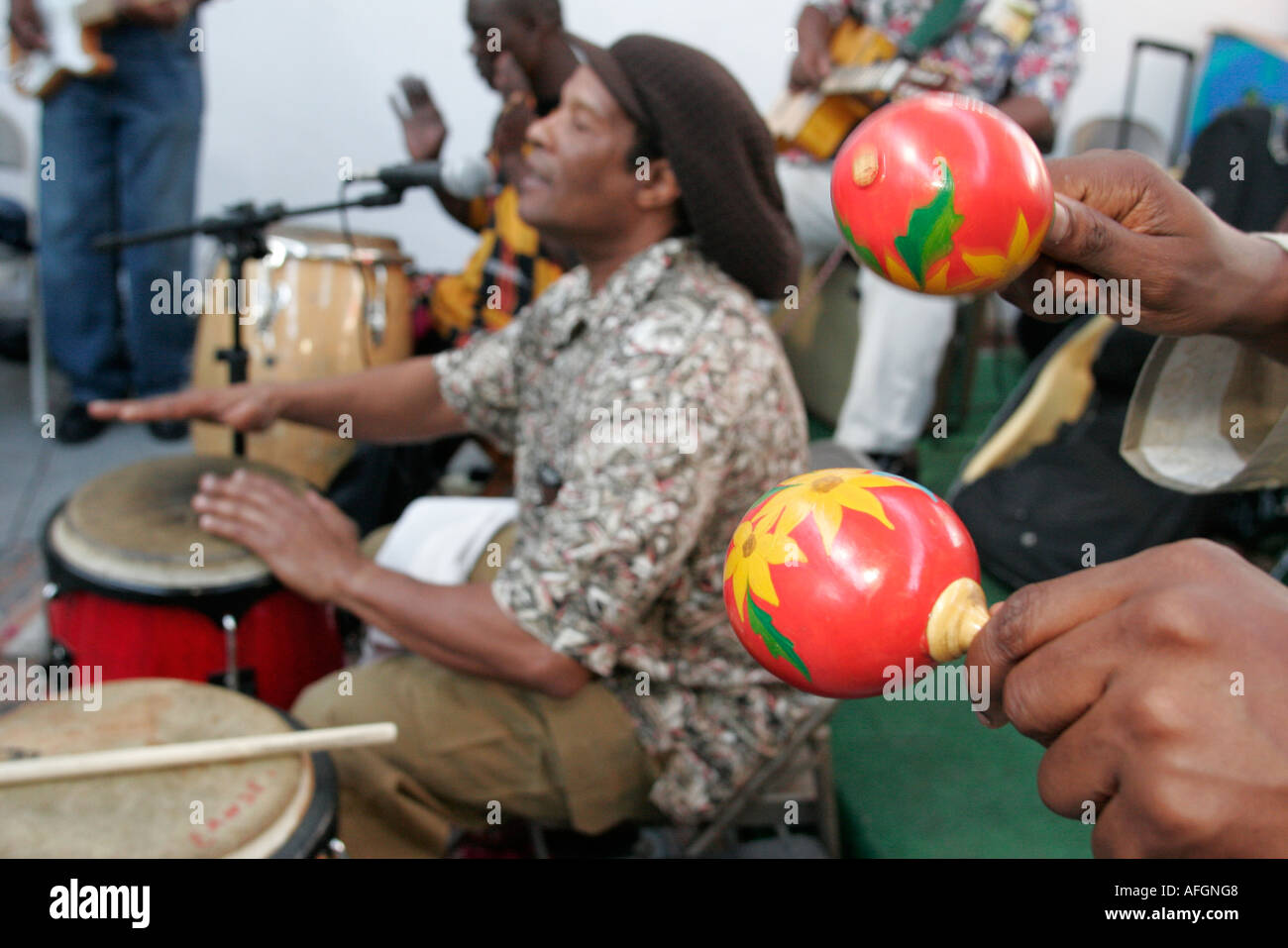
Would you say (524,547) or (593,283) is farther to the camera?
(593,283)

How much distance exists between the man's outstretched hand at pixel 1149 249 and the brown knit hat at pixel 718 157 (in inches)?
38.0

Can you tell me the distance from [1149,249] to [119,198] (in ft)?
14.0

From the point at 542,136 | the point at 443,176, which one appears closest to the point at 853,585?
the point at 542,136

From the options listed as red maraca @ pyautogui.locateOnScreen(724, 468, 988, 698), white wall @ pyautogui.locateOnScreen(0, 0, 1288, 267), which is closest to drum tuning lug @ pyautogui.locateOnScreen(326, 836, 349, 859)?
red maraca @ pyautogui.locateOnScreen(724, 468, 988, 698)

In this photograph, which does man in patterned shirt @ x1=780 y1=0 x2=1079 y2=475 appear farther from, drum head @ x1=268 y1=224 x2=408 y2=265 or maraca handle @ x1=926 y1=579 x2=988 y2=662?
maraca handle @ x1=926 y1=579 x2=988 y2=662

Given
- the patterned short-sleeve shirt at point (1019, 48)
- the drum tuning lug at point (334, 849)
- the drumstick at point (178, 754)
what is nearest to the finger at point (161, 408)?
the drumstick at point (178, 754)

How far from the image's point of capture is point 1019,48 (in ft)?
11.0

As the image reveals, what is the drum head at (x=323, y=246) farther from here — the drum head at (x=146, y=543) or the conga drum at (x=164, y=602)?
the conga drum at (x=164, y=602)

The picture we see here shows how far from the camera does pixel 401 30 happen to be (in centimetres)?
493

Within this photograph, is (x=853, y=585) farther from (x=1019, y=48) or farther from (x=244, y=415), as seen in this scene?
(x=1019, y=48)

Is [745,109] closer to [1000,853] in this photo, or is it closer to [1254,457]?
[1254,457]

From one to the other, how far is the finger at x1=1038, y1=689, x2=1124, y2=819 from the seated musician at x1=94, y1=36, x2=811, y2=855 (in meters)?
0.91
